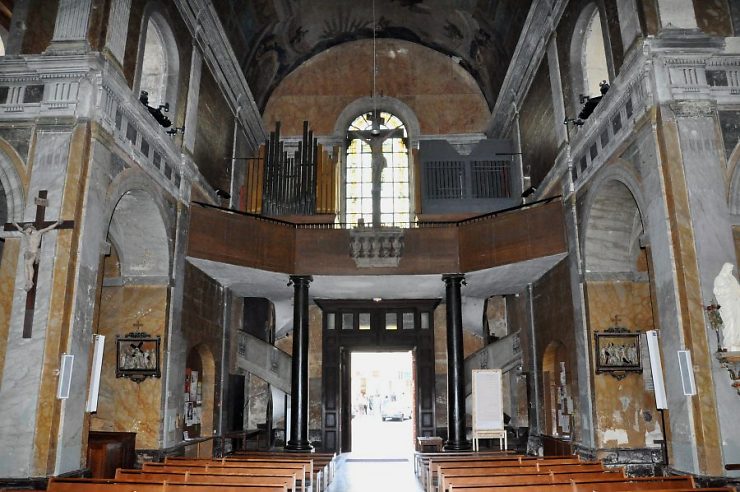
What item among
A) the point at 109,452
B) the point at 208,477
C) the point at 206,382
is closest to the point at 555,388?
the point at 206,382

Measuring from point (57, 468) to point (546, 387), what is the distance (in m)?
10.4

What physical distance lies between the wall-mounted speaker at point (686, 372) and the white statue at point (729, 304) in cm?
45

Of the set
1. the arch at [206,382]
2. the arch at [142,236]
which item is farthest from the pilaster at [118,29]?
the arch at [206,382]

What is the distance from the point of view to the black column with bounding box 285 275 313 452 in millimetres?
13336

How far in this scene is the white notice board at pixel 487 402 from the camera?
1233 centimetres

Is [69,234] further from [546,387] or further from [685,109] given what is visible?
[546,387]

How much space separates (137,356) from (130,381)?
51cm

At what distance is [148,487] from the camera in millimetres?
5973

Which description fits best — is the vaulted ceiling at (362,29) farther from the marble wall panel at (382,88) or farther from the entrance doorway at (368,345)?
the entrance doorway at (368,345)

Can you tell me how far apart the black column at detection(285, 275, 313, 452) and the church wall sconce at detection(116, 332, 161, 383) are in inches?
145

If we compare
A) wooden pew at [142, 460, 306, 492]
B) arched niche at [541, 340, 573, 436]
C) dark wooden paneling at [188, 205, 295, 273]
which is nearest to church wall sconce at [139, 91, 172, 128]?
dark wooden paneling at [188, 205, 295, 273]

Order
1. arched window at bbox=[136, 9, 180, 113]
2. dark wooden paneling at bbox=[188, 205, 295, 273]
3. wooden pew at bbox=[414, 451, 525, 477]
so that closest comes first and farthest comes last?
wooden pew at bbox=[414, 451, 525, 477] < arched window at bbox=[136, 9, 180, 113] < dark wooden paneling at bbox=[188, 205, 295, 273]

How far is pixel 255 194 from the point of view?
16.0 meters

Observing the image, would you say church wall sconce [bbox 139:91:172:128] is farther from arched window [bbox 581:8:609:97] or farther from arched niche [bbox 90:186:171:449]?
arched window [bbox 581:8:609:97]
